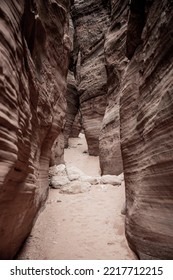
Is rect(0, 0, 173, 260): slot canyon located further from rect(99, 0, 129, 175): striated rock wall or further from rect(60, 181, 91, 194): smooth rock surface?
rect(99, 0, 129, 175): striated rock wall

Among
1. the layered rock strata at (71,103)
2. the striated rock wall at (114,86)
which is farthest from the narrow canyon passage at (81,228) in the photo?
the layered rock strata at (71,103)

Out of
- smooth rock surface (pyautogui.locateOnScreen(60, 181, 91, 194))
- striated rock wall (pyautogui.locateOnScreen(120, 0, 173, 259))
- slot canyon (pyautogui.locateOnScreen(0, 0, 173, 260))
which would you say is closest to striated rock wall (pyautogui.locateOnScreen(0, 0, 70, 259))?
slot canyon (pyautogui.locateOnScreen(0, 0, 173, 260))

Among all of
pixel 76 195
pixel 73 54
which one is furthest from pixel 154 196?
pixel 73 54

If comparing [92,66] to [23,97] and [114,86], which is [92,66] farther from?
[23,97]

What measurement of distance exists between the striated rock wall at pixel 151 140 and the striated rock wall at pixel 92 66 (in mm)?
10469

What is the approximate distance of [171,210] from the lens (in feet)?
11.0

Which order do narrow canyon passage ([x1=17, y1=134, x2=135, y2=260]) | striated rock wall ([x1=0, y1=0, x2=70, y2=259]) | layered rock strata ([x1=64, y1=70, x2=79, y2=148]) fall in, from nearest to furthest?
striated rock wall ([x1=0, y1=0, x2=70, y2=259]), narrow canyon passage ([x1=17, y1=134, x2=135, y2=260]), layered rock strata ([x1=64, y1=70, x2=79, y2=148])

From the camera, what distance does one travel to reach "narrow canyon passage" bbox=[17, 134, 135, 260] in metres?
4.61

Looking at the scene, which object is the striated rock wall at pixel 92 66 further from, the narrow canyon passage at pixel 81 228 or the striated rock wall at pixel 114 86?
the narrow canyon passage at pixel 81 228

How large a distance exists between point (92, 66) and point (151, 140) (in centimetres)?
1395

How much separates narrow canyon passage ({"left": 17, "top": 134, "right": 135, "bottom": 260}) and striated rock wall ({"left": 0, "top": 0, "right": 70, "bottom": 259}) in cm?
57

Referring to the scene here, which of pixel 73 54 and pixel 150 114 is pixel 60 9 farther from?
pixel 73 54

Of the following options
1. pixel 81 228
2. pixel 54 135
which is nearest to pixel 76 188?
pixel 54 135

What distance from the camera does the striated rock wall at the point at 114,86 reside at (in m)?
10.8
